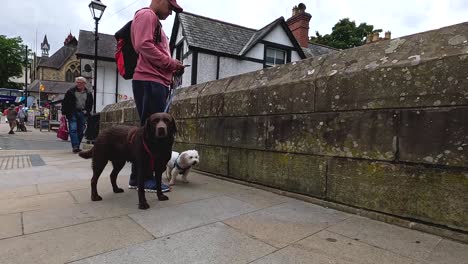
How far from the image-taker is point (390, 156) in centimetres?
270

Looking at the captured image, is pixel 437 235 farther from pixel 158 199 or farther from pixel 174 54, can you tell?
pixel 174 54

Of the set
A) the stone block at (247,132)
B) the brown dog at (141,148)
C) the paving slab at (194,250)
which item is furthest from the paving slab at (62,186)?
the paving slab at (194,250)

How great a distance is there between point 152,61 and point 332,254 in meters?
2.68

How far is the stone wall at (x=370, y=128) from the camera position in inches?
93.8

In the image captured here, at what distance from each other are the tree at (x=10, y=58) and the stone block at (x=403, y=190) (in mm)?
73711

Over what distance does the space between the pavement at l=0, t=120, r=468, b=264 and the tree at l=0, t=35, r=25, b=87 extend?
71.6 metres

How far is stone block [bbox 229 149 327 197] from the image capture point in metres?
3.31

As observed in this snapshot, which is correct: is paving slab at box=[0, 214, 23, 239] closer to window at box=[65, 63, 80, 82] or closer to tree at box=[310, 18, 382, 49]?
tree at box=[310, 18, 382, 49]

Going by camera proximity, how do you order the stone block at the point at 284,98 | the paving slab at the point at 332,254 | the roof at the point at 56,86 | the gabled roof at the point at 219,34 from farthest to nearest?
the roof at the point at 56,86, the gabled roof at the point at 219,34, the stone block at the point at 284,98, the paving slab at the point at 332,254

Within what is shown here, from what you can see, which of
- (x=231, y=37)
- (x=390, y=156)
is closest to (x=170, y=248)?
(x=390, y=156)

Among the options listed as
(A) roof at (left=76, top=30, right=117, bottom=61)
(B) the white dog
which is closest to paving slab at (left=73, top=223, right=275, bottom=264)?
(B) the white dog

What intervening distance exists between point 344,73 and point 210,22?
56.9 feet

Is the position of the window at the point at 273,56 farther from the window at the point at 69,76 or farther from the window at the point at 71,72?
the window at the point at 69,76

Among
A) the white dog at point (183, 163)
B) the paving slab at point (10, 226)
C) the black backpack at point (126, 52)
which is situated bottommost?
the paving slab at point (10, 226)
